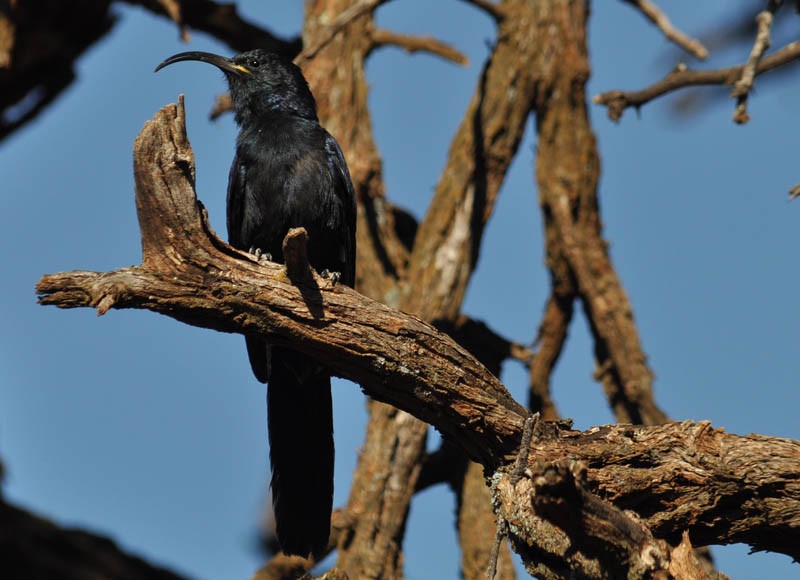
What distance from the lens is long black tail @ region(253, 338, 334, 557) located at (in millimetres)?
5887

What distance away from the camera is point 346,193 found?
22.3 feet

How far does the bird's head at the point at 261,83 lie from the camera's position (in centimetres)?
705

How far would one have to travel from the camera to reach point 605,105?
7227 millimetres

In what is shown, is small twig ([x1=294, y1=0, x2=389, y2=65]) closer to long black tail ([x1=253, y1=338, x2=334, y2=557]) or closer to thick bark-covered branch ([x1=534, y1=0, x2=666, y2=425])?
long black tail ([x1=253, y1=338, x2=334, y2=557])

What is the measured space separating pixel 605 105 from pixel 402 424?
271 cm

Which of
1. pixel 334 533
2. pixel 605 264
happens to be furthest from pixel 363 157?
pixel 334 533

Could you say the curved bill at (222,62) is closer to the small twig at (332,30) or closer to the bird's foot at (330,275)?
the small twig at (332,30)

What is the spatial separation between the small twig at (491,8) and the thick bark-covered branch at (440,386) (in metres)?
5.32

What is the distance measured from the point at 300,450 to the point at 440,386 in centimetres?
148

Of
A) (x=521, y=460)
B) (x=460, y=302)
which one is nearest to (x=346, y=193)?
(x=460, y=302)

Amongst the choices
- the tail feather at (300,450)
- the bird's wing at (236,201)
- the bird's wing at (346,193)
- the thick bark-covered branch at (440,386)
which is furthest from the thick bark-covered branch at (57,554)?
the bird's wing at (346,193)

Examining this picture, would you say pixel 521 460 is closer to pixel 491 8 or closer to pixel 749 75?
pixel 749 75

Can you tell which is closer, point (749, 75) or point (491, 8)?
point (749, 75)

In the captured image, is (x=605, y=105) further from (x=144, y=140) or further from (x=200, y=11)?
(x=200, y=11)
